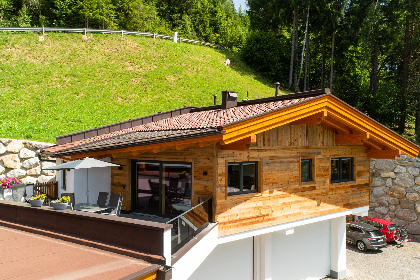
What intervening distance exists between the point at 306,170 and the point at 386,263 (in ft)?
28.8

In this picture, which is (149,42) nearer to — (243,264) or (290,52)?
(290,52)

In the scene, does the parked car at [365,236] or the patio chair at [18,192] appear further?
the parked car at [365,236]

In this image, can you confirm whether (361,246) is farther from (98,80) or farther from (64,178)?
(98,80)

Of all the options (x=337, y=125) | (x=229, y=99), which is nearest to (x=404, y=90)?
(x=337, y=125)

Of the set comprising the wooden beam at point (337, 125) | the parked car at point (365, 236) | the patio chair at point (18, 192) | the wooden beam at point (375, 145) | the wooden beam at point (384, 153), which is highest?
the wooden beam at point (337, 125)

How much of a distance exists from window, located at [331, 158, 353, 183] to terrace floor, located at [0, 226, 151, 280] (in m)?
8.88

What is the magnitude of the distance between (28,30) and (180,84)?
681 inches

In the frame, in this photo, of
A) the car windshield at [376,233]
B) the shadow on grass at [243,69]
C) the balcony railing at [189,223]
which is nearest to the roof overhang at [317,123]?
the balcony railing at [189,223]

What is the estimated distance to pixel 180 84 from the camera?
31.2m

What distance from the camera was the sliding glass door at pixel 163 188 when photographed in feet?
31.8

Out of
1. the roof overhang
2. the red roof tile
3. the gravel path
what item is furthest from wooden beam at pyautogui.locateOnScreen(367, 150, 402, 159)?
the gravel path

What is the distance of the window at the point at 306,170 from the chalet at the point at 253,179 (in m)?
0.04

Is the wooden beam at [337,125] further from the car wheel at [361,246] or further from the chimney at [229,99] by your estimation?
the car wheel at [361,246]

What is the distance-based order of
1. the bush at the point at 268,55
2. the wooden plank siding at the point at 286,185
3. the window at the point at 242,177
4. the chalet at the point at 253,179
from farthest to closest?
1. the bush at the point at 268,55
2. the window at the point at 242,177
3. the wooden plank siding at the point at 286,185
4. the chalet at the point at 253,179
